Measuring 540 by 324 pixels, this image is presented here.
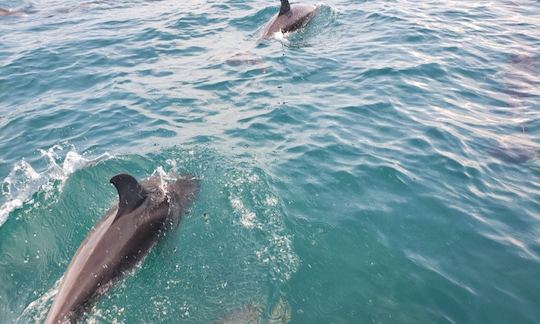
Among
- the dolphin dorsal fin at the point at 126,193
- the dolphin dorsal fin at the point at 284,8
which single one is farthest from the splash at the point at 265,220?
the dolphin dorsal fin at the point at 284,8

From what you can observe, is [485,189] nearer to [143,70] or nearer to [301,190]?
[301,190]

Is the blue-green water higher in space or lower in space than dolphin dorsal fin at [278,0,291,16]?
lower

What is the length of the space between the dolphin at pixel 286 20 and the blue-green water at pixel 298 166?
1.75 feet

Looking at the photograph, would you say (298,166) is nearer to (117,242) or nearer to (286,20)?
(117,242)

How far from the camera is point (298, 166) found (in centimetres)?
863

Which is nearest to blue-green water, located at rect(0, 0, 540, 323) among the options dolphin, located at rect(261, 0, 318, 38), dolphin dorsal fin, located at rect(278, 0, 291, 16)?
dolphin, located at rect(261, 0, 318, 38)

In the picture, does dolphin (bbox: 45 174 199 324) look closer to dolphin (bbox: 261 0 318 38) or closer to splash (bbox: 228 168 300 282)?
splash (bbox: 228 168 300 282)

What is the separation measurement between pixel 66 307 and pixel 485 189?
6946 mm

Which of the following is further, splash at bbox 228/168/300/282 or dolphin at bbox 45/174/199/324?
splash at bbox 228/168/300/282

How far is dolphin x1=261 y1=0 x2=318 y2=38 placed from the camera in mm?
15852

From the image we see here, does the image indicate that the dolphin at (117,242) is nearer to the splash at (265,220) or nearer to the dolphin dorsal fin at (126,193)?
the dolphin dorsal fin at (126,193)

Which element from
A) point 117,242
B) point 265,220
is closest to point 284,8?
point 265,220

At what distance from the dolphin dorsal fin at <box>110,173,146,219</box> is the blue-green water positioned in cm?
81

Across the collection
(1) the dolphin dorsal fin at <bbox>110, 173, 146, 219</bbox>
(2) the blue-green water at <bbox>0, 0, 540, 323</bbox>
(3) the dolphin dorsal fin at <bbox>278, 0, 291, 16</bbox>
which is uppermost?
(3) the dolphin dorsal fin at <bbox>278, 0, 291, 16</bbox>
